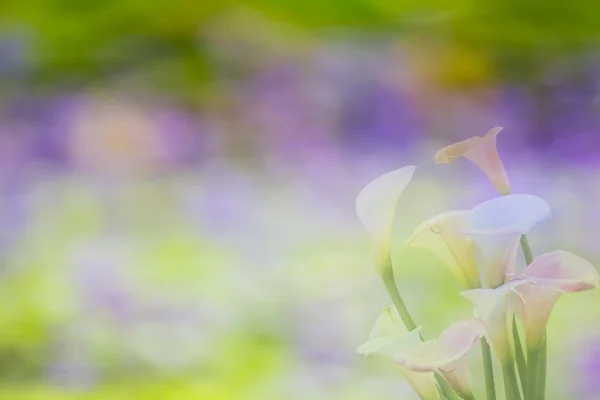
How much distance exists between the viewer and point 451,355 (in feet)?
3.01

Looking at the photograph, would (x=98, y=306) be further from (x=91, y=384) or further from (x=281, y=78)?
(x=281, y=78)

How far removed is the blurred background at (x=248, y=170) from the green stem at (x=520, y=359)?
0.26 feet

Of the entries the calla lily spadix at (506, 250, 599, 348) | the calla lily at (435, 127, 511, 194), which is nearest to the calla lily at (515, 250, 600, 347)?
the calla lily spadix at (506, 250, 599, 348)

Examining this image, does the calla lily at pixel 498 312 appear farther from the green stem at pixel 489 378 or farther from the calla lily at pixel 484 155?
the calla lily at pixel 484 155

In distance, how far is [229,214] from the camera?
1.03m

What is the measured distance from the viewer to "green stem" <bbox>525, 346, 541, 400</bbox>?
946mm

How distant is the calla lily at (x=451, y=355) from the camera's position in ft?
2.99

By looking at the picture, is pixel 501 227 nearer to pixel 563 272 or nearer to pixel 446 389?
pixel 563 272

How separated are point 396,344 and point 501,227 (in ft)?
0.83

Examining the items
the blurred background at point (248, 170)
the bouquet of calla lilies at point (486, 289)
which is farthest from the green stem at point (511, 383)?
the blurred background at point (248, 170)

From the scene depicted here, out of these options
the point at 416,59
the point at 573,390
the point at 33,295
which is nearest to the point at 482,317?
the point at 573,390

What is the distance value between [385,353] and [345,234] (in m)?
0.21

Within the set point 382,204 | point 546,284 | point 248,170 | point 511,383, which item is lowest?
point 511,383

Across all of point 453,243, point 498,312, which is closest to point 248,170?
point 453,243
